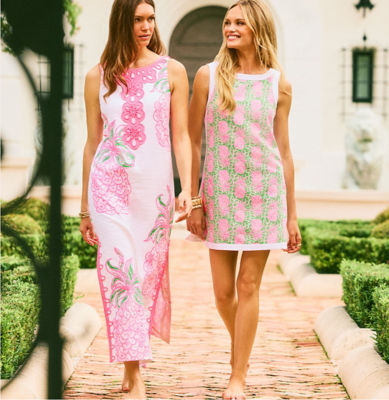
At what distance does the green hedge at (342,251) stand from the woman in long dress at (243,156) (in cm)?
334

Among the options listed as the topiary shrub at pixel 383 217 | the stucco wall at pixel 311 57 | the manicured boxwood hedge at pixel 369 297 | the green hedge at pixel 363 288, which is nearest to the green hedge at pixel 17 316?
the manicured boxwood hedge at pixel 369 297

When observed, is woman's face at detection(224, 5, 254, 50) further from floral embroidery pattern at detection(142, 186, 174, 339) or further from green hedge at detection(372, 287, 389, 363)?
green hedge at detection(372, 287, 389, 363)

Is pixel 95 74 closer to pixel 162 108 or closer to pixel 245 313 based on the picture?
pixel 162 108

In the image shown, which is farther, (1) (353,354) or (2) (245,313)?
(1) (353,354)

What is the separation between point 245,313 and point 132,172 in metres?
0.89

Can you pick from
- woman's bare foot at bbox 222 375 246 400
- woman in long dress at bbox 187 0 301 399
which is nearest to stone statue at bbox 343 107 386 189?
→ woman in long dress at bbox 187 0 301 399

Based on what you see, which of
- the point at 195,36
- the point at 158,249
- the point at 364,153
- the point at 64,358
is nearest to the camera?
the point at 158,249

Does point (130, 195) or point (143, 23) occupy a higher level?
point (143, 23)

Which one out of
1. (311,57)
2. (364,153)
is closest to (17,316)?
(364,153)

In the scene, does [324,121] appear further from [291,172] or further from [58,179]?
[58,179]

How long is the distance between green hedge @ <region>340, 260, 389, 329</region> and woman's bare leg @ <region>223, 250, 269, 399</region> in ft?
3.40

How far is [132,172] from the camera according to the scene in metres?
3.45

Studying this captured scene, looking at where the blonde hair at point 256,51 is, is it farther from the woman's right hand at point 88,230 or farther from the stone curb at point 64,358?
the stone curb at point 64,358

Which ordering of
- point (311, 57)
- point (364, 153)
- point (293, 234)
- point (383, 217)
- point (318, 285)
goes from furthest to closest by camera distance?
point (311, 57), point (364, 153), point (383, 217), point (318, 285), point (293, 234)
